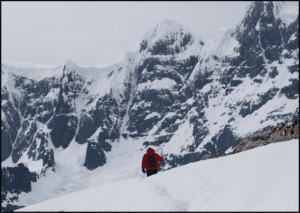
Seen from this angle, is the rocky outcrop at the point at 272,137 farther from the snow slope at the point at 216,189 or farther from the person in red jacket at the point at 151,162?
the snow slope at the point at 216,189

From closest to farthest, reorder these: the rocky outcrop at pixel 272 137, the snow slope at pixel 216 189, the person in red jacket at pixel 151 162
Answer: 1. the snow slope at pixel 216 189
2. the person in red jacket at pixel 151 162
3. the rocky outcrop at pixel 272 137

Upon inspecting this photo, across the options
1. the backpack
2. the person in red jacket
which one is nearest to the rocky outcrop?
the person in red jacket

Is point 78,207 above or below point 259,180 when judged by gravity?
below

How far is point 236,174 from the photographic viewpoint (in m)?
15.2

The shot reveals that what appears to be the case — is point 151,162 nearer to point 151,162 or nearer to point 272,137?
point 151,162

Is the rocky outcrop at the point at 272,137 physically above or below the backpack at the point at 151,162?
above

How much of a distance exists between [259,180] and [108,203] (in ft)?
21.1

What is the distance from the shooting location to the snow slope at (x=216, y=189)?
1225cm

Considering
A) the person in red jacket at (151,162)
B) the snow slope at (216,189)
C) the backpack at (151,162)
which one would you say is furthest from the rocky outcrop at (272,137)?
the snow slope at (216,189)

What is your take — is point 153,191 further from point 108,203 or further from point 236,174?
point 236,174

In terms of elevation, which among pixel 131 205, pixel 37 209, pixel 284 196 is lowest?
pixel 37 209

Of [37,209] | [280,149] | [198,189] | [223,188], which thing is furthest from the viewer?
[37,209]

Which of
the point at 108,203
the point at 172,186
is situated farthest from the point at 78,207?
the point at 172,186

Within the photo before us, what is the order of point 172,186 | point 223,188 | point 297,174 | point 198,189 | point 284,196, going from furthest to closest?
point 172,186
point 198,189
point 223,188
point 297,174
point 284,196
